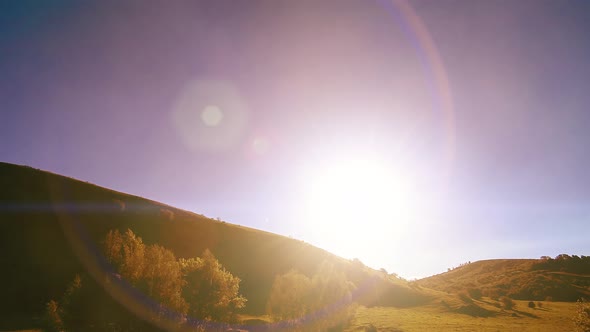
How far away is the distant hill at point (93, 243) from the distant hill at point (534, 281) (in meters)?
25.9

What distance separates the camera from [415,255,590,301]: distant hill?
66062mm

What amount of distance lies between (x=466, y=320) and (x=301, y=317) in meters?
27.9

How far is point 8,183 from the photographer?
148 feet

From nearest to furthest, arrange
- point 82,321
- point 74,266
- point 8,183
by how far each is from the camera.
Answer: point 82,321, point 74,266, point 8,183

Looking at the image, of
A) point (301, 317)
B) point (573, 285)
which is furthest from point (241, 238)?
point (573, 285)


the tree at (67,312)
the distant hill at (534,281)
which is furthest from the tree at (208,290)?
the distant hill at (534,281)

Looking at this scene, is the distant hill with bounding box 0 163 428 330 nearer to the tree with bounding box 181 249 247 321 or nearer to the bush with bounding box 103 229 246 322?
the bush with bounding box 103 229 246 322

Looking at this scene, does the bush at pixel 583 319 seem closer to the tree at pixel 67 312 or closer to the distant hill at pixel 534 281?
the tree at pixel 67 312

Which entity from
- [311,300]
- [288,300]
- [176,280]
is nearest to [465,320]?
[311,300]

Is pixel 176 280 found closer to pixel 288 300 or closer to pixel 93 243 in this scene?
pixel 288 300

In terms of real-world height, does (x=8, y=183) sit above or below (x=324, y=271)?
above

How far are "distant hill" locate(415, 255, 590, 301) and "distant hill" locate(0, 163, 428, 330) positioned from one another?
25915 millimetres

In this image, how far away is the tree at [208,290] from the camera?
23.4 metres

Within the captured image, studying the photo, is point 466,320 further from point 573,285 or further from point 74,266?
point 74,266
